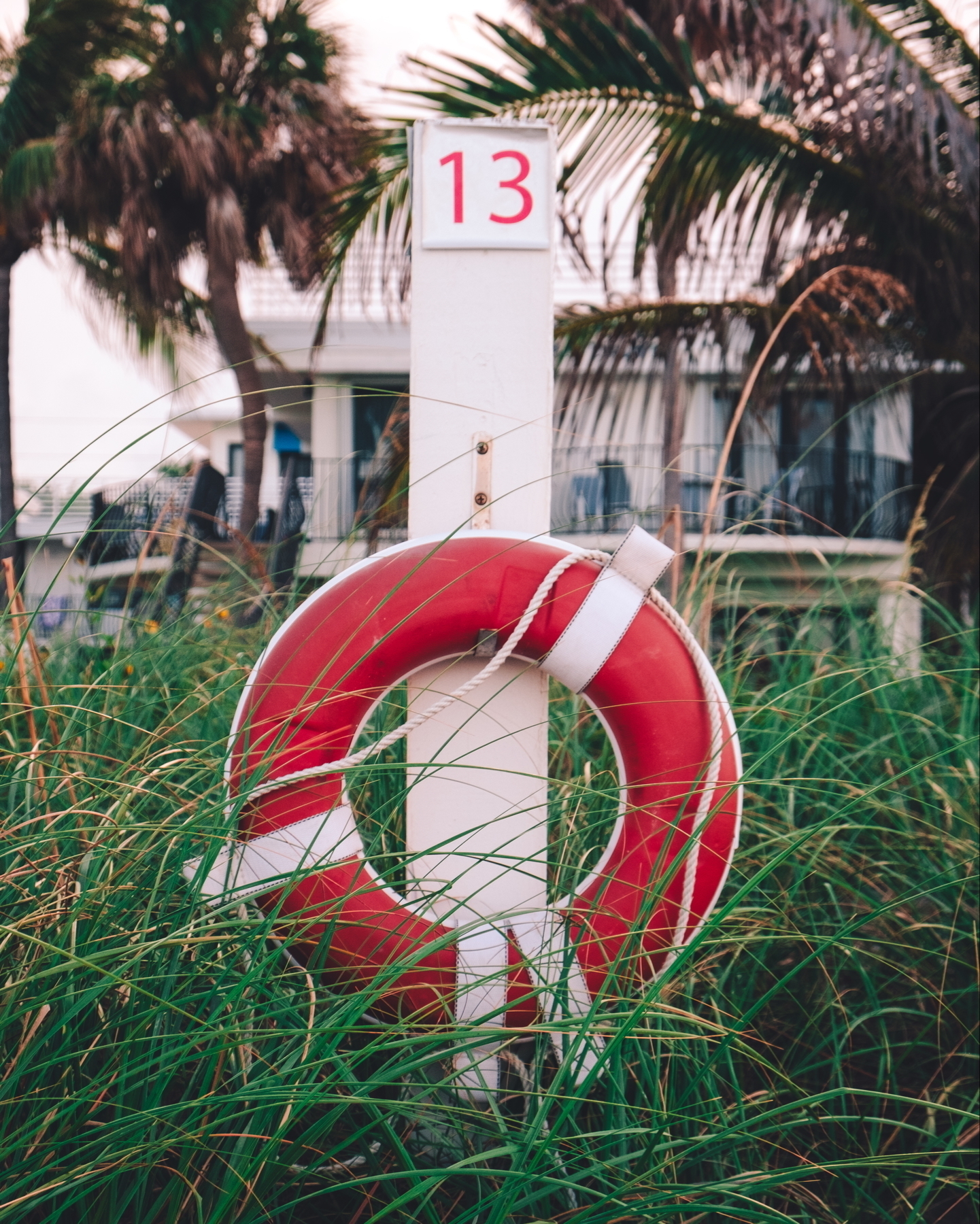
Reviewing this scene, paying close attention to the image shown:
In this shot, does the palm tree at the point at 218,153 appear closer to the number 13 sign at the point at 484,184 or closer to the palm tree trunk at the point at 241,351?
the palm tree trunk at the point at 241,351

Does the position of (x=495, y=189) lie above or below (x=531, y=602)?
above

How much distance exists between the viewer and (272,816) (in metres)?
1.39

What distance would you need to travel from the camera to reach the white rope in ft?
4.42

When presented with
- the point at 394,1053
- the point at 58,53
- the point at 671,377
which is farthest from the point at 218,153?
the point at 394,1053

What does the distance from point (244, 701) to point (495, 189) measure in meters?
0.89

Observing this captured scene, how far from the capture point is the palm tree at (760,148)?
164 inches

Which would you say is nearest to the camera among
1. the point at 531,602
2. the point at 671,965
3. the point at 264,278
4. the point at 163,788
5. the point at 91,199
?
the point at 671,965

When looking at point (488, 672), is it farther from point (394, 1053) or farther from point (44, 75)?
point (44, 75)

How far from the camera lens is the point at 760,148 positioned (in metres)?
4.48

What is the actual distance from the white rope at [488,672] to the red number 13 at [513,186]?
55 centimetres

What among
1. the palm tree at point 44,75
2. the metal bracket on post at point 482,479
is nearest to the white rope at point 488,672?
the metal bracket on post at point 482,479

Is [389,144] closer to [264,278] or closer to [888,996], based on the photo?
[888,996]

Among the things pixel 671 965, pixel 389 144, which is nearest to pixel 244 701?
pixel 671 965

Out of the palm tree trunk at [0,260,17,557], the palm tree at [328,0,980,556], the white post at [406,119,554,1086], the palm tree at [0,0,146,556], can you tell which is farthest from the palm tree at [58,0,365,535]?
the white post at [406,119,554,1086]
